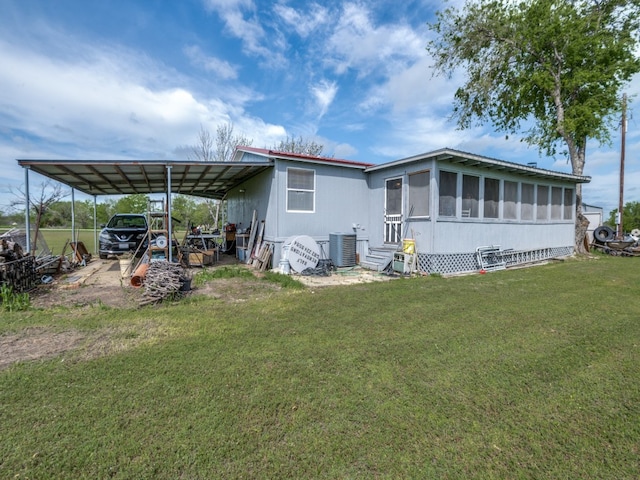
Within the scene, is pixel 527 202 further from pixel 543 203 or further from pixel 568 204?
pixel 568 204

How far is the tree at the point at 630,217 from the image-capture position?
1294 inches

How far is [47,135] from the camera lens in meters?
29.6

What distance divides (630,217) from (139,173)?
53.6 metres

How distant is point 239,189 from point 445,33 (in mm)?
13062

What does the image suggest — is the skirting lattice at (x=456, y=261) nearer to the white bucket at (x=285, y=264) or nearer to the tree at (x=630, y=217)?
the white bucket at (x=285, y=264)

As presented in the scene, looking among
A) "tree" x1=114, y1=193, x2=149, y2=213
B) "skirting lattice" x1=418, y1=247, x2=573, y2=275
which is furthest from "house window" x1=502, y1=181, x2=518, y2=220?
"tree" x1=114, y1=193, x2=149, y2=213

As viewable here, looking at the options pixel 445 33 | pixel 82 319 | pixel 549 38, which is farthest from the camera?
pixel 445 33

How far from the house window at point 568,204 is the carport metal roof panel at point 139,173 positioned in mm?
11583

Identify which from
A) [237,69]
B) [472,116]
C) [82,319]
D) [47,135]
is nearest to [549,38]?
[472,116]

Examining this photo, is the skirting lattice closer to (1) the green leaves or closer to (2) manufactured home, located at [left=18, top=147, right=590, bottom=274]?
(2) manufactured home, located at [left=18, top=147, right=590, bottom=274]

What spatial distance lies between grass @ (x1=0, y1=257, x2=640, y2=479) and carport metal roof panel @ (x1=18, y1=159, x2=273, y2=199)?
3.93 metres

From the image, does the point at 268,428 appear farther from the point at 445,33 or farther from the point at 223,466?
the point at 445,33

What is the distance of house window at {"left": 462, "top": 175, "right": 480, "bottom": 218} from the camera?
28.2 ft

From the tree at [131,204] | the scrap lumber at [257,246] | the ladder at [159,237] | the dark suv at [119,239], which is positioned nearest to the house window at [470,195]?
the scrap lumber at [257,246]
